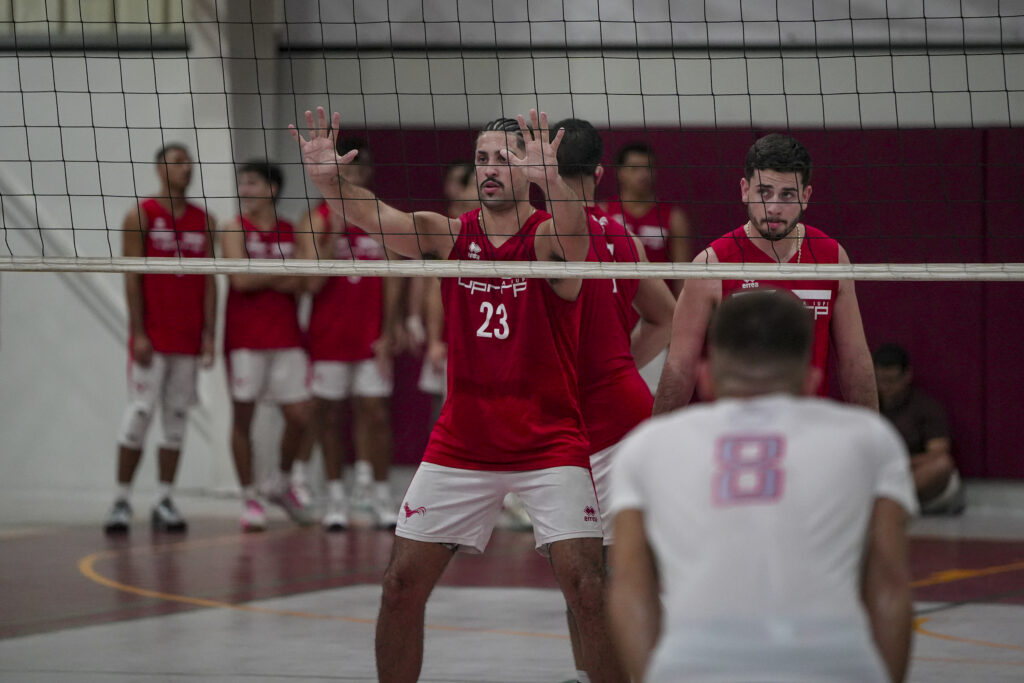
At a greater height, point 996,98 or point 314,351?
→ point 996,98

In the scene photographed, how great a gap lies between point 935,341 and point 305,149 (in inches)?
310

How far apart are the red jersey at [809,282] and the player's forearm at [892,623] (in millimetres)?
2001

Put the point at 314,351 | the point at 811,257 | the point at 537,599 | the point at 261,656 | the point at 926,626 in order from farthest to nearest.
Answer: the point at 314,351 → the point at 537,599 → the point at 926,626 → the point at 261,656 → the point at 811,257

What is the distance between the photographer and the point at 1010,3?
35.6 feet

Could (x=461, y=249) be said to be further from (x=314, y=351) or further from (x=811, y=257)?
(x=314, y=351)

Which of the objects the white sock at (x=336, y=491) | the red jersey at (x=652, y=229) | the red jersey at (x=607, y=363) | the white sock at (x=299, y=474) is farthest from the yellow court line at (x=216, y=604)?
the red jersey at (x=652, y=229)

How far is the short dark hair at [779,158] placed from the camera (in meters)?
4.51

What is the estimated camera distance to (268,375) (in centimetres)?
→ 1016

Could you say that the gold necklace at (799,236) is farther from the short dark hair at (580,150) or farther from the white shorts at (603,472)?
the white shorts at (603,472)

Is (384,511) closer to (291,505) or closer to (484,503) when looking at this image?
(291,505)

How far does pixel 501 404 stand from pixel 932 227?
24.7 ft

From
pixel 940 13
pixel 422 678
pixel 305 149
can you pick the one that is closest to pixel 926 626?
pixel 422 678

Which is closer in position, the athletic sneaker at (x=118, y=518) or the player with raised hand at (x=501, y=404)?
the player with raised hand at (x=501, y=404)

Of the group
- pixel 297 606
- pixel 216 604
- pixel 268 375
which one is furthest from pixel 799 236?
pixel 268 375
